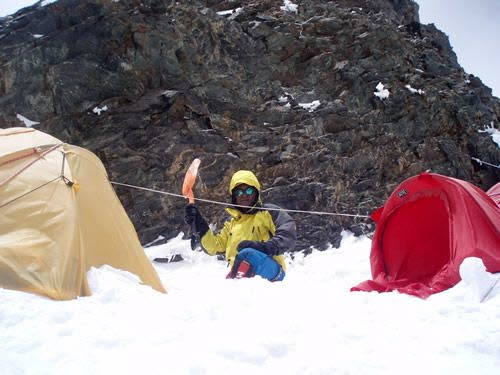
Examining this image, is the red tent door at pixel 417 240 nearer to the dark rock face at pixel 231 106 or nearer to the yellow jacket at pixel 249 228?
the yellow jacket at pixel 249 228

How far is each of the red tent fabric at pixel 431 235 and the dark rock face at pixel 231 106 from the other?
615 centimetres

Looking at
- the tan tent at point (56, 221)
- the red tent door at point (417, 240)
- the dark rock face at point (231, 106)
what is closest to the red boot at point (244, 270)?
the tan tent at point (56, 221)

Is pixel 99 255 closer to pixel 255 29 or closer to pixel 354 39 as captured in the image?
pixel 255 29

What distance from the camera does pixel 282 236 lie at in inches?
194

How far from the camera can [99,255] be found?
383 centimetres

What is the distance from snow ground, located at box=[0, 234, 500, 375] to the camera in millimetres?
2072

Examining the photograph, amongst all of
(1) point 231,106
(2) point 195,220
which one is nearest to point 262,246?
(2) point 195,220

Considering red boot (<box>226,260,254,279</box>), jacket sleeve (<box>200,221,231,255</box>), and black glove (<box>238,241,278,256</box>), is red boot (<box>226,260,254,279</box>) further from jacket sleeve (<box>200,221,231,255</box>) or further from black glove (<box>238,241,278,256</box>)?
jacket sleeve (<box>200,221,231,255</box>)

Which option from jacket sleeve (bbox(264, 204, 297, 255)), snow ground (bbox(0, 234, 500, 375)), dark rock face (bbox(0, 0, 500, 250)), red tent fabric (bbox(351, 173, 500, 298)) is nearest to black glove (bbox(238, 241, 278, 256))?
jacket sleeve (bbox(264, 204, 297, 255))

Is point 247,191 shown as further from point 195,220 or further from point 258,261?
point 258,261

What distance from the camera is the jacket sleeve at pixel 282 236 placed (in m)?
4.78

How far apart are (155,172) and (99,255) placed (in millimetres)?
8103

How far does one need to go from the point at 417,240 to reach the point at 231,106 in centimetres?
947

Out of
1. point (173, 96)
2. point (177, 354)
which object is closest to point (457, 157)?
point (173, 96)
